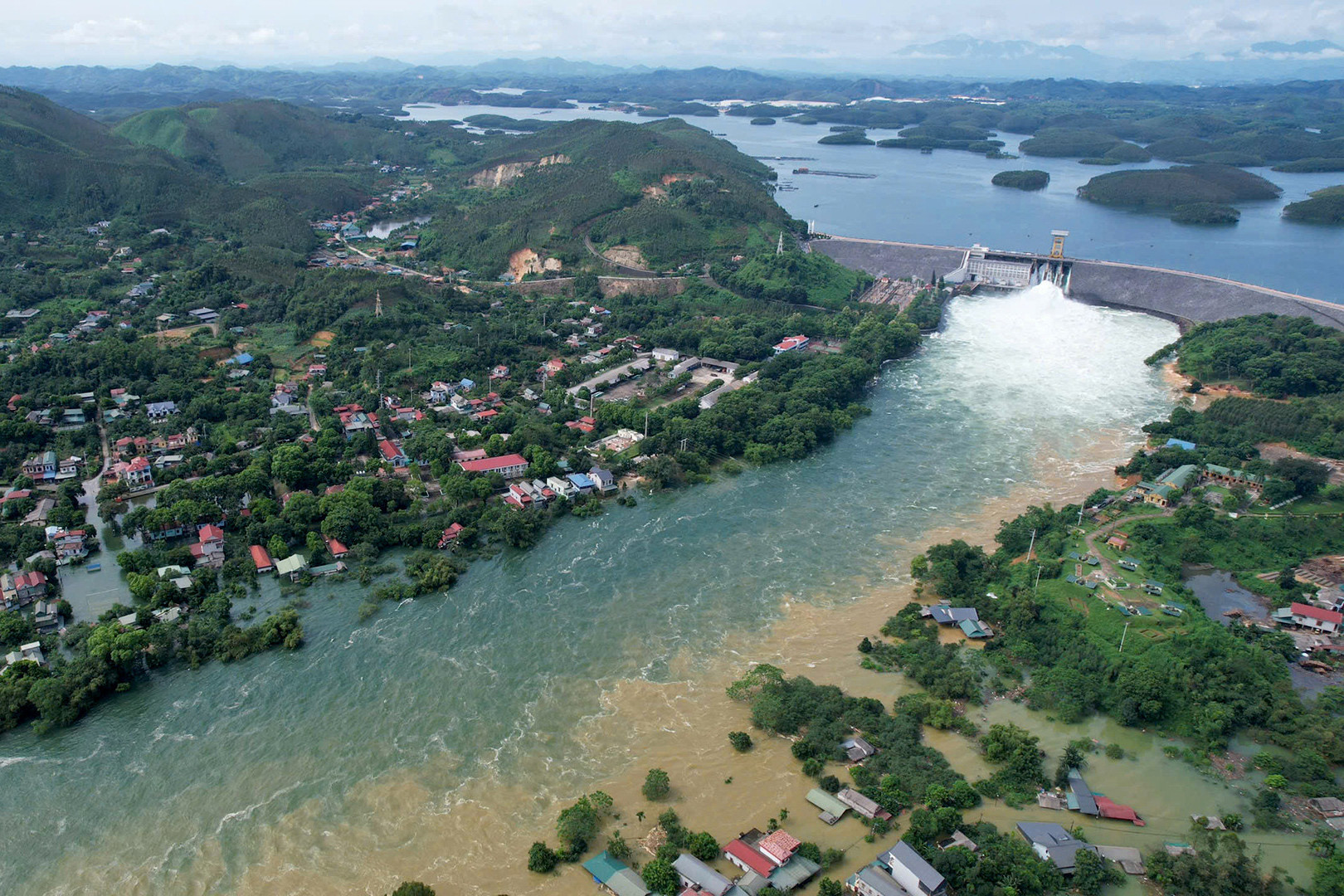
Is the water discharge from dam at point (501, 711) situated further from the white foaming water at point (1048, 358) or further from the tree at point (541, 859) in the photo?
the white foaming water at point (1048, 358)

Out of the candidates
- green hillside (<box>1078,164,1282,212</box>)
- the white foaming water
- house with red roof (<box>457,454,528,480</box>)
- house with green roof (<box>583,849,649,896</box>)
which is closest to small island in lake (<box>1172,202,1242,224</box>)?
green hillside (<box>1078,164,1282,212</box>)

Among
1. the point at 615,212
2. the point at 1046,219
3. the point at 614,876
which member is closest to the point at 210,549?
the point at 614,876

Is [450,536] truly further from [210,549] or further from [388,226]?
[388,226]

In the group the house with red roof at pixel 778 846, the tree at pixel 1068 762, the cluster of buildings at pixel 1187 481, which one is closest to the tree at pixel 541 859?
the house with red roof at pixel 778 846

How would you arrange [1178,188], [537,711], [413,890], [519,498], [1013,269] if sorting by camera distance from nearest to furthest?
1. [413,890]
2. [537,711]
3. [519,498]
4. [1013,269]
5. [1178,188]

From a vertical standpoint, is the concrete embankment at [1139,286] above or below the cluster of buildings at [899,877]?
above
